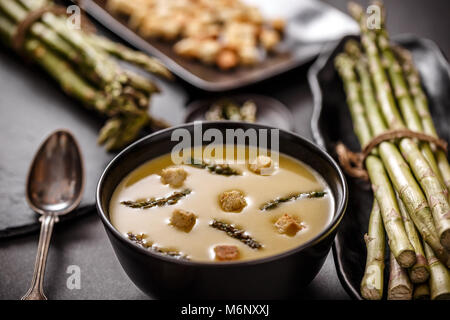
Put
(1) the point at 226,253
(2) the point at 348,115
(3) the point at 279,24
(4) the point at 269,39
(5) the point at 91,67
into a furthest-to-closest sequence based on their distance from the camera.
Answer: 1. (3) the point at 279,24
2. (4) the point at 269,39
3. (5) the point at 91,67
4. (2) the point at 348,115
5. (1) the point at 226,253

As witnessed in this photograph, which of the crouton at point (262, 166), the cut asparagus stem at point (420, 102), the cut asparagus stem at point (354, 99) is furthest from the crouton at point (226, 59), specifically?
the crouton at point (262, 166)

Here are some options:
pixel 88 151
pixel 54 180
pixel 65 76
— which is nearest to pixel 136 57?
pixel 65 76

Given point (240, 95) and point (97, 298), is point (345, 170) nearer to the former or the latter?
point (240, 95)

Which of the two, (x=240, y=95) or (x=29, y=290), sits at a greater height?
(x=240, y=95)

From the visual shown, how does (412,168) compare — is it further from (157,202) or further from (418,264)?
(157,202)

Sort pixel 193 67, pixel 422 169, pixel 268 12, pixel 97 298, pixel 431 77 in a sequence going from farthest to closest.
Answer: pixel 268 12 → pixel 193 67 → pixel 431 77 → pixel 422 169 → pixel 97 298

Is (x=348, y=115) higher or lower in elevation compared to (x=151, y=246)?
higher

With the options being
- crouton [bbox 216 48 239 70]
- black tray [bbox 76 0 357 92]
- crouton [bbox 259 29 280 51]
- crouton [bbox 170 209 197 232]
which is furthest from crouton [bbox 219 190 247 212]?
crouton [bbox 259 29 280 51]
